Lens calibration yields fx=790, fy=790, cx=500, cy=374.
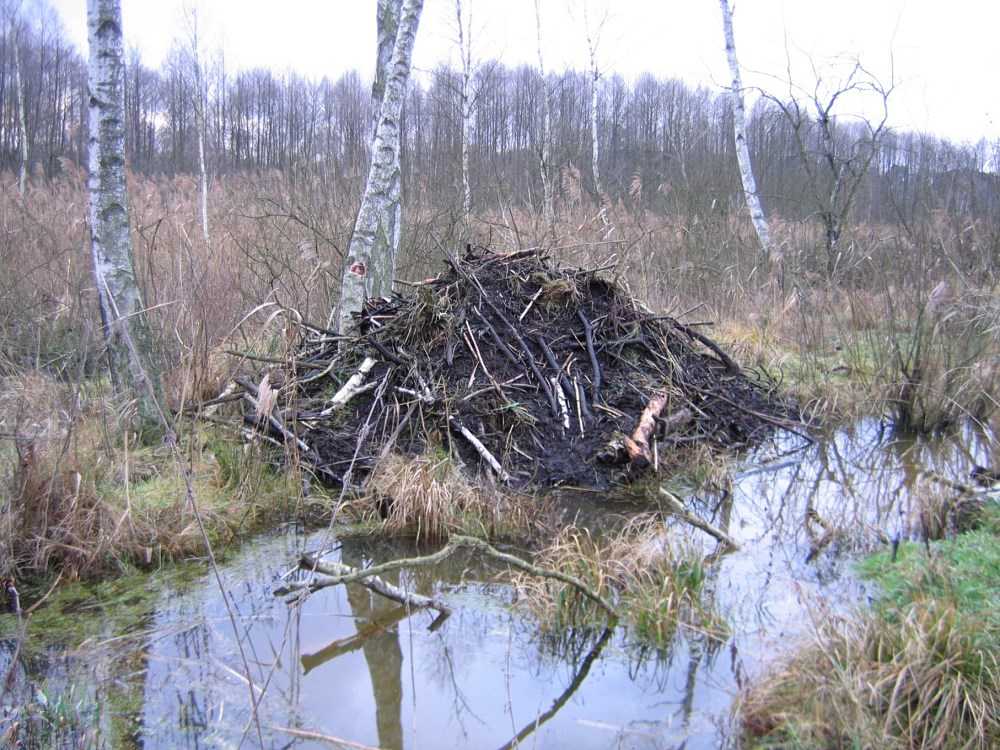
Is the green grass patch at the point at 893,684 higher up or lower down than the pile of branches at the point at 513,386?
lower down

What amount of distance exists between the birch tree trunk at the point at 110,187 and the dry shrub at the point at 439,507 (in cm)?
164

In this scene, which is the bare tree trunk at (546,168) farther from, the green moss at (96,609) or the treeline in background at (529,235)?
the green moss at (96,609)

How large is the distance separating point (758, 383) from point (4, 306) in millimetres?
6640

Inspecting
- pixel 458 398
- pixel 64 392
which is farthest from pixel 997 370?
pixel 64 392

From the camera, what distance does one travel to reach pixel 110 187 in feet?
16.8

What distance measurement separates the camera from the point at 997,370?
6.36 meters

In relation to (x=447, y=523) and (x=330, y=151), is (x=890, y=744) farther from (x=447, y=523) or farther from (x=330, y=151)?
(x=330, y=151)

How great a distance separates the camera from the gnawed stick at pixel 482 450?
5332 millimetres

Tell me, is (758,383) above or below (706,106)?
below

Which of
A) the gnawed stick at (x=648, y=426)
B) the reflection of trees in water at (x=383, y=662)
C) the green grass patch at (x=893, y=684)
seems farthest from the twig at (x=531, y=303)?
the green grass patch at (x=893, y=684)

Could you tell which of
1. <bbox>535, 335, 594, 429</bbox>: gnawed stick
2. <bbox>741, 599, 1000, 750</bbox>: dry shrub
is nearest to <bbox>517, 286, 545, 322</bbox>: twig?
<bbox>535, 335, 594, 429</bbox>: gnawed stick

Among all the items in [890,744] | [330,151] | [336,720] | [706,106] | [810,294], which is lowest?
[336,720]

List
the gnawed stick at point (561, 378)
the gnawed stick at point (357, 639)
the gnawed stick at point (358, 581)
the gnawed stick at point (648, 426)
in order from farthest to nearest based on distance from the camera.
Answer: the gnawed stick at point (561, 378)
the gnawed stick at point (648, 426)
the gnawed stick at point (357, 639)
the gnawed stick at point (358, 581)

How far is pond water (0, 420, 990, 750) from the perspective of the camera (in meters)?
3.08
